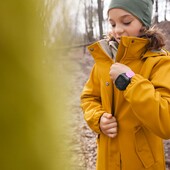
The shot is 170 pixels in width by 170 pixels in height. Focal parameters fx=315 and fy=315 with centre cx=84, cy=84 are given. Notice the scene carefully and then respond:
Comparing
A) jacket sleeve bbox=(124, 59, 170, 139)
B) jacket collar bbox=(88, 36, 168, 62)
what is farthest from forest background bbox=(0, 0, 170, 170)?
jacket collar bbox=(88, 36, 168, 62)

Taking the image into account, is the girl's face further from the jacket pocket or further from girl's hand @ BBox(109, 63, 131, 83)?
the jacket pocket

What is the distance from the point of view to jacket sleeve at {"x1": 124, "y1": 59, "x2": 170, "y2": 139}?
3.88 ft

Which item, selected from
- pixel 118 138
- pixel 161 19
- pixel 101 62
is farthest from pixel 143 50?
pixel 161 19

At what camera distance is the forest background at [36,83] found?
0.27 meters

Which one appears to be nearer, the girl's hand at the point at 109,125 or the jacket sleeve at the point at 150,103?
the jacket sleeve at the point at 150,103

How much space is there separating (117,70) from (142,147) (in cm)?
34

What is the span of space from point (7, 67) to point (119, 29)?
108cm

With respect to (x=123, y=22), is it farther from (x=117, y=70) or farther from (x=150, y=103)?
(x=150, y=103)

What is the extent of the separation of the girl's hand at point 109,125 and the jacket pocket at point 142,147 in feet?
0.31

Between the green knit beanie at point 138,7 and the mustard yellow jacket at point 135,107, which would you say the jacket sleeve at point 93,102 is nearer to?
the mustard yellow jacket at point 135,107

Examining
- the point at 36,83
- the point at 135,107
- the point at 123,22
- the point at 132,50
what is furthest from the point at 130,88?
the point at 36,83

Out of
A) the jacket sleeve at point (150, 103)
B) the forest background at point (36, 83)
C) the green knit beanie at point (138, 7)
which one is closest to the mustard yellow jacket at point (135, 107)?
the jacket sleeve at point (150, 103)

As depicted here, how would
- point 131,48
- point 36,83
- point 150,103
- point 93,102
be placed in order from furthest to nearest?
point 93,102, point 131,48, point 150,103, point 36,83

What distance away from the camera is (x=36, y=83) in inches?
11.6
